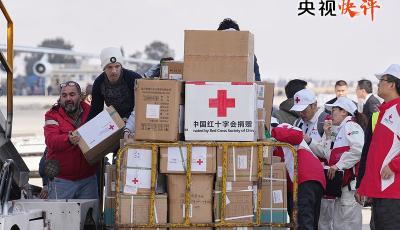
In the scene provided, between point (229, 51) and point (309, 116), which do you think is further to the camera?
point (309, 116)

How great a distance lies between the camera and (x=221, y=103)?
26.2ft

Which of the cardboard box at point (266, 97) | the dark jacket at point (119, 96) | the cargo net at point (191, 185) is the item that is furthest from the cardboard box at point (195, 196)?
the dark jacket at point (119, 96)

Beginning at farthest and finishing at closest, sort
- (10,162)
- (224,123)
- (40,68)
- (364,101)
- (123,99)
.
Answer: (40,68)
(364,101)
(123,99)
(224,123)
(10,162)


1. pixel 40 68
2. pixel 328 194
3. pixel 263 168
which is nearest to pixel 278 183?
pixel 263 168

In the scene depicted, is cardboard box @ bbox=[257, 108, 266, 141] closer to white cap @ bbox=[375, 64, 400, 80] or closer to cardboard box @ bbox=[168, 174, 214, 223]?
cardboard box @ bbox=[168, 174, 214, 223]

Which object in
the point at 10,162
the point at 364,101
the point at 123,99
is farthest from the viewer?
the point at 364,101

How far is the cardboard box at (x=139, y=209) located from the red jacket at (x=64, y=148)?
1.23 metres

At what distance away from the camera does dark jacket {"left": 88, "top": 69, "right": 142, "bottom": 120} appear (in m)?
9.48

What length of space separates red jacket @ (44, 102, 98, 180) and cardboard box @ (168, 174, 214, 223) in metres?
1.42

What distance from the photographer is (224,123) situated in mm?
8000

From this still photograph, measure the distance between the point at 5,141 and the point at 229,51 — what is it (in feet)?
6.34

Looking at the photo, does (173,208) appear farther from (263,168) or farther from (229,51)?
(229,51)

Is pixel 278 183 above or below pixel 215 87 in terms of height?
below

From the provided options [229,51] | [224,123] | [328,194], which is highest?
[229,51]
